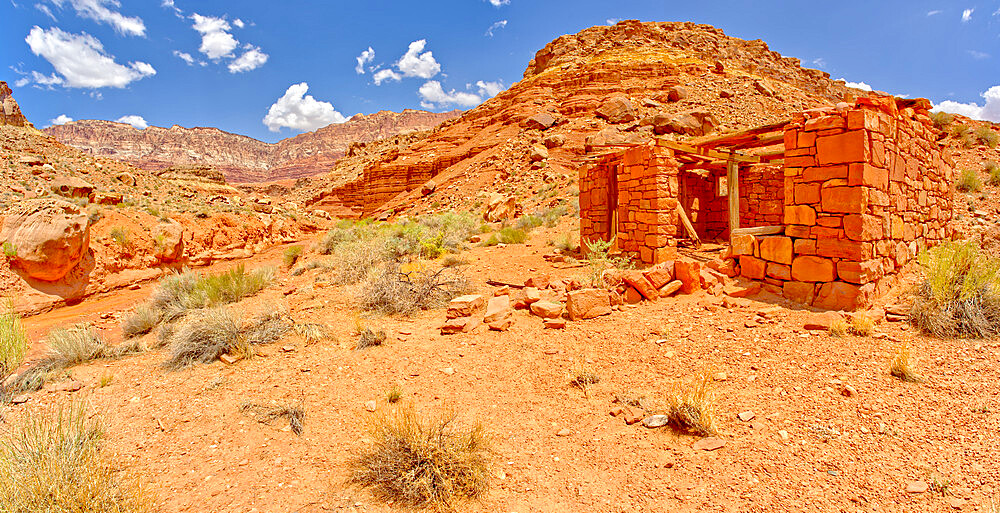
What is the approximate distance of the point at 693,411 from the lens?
9.82ft

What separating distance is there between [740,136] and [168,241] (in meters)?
14.6

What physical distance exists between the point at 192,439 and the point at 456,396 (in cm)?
214

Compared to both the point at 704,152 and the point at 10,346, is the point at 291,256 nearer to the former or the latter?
the point at 10,346

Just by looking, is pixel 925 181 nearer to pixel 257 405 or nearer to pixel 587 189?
pixel 587 189

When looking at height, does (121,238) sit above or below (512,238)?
above

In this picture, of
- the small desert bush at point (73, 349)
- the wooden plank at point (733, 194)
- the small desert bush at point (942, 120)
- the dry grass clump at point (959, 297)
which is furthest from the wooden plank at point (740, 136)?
the small desert bush at point (942, 120)

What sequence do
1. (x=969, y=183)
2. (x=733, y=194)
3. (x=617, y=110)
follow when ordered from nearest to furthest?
(x=733, y=194)
(x=969, y=183)
(x=617, y=110)

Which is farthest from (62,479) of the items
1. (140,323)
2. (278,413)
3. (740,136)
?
(740,136)

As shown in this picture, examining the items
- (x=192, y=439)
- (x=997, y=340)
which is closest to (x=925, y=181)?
(x=997, y=340)

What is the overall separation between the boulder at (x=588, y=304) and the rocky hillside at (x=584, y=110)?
14895mm

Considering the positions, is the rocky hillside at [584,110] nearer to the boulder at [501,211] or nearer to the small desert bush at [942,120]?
the boulder at [501,211]

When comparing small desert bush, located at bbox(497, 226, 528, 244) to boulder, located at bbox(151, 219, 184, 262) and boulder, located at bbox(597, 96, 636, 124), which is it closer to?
boulder, located at bbox(151, 219, 184, 262)

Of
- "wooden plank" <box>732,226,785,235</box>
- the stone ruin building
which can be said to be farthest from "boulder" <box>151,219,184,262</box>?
"wooden plank" <box>732,226,785,235</box>

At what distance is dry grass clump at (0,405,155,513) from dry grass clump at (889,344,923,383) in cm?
546
